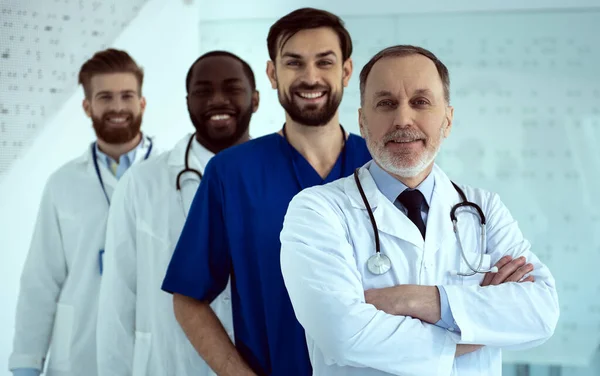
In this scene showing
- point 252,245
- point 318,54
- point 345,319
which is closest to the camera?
point 345,319

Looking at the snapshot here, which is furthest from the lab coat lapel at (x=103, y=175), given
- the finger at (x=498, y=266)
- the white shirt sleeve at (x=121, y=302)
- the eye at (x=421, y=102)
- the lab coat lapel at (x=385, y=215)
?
the finger at (x=498, y=266)

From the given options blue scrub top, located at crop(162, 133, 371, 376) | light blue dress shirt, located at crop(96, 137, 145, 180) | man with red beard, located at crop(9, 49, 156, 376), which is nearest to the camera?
blue scrub top, located at crop(162, 133, 371, 376)

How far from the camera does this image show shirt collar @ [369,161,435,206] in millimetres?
1618

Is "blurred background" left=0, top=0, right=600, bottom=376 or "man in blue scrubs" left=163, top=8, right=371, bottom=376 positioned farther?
"blurred background" left=0, top=0, right=600, bottom=376

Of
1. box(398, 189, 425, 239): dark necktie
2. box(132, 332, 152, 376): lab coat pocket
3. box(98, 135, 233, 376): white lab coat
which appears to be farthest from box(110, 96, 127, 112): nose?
box(398, 189, 425, 239): dark necktie

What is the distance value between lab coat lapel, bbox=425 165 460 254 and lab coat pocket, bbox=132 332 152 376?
1.07 m

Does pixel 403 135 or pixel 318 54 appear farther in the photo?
pixel 318 54

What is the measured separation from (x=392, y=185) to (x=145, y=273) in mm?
1003

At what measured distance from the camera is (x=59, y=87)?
3.51 meters

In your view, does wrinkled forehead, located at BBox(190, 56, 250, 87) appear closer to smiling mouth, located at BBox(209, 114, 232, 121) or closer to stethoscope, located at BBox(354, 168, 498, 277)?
smiling mouth, located at BBox(209, 114, 232, 121)

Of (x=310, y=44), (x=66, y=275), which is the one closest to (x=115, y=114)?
(x=66, y=275)

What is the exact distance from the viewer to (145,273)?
7.59ft

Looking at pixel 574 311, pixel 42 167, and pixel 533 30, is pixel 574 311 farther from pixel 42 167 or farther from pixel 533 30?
pixel 42 167

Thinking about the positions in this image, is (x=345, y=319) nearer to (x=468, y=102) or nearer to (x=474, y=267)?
(x=474, y=267)
